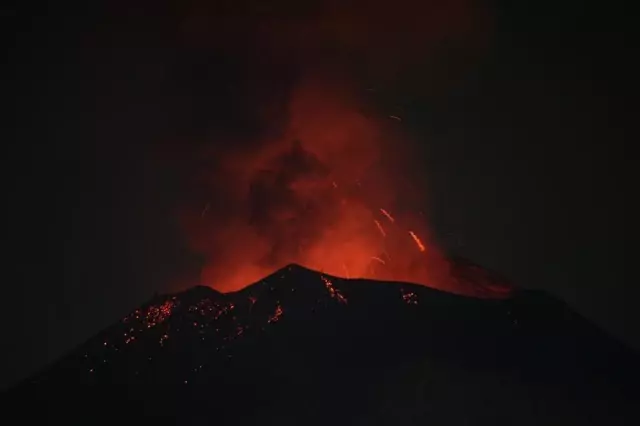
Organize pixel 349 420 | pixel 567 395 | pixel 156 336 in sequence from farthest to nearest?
1. pixel 156 336
2. pixel 567 395
3. pixel 349 420

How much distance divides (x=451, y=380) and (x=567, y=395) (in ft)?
37.3

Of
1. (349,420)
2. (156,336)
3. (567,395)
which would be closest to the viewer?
(349,420)

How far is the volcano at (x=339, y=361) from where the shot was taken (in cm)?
6644

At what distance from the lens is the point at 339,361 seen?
7431 centimetres

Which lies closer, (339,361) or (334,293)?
(339,361)

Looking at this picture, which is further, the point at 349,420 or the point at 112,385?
the point at 112,385

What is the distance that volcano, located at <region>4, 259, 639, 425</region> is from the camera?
6644 cm

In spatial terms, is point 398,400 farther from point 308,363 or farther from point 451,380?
point 308,363

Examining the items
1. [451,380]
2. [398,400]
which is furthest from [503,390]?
[398,400]

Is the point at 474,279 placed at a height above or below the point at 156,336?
below

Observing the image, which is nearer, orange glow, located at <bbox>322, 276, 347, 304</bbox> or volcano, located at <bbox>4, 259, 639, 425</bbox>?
volcano, located at <bbox>4, 259, 639, 425</bbox>

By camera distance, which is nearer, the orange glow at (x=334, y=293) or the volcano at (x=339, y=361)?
the volcano at (x=339, y=361)

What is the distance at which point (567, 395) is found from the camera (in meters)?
69.6

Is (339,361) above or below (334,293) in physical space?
below
